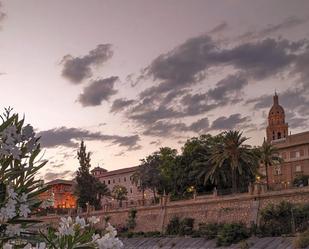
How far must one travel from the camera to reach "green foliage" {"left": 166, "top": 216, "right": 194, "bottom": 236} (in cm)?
5143

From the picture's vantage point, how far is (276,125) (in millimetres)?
124438

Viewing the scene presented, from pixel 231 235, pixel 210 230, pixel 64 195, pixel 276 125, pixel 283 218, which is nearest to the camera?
pixel 283 218

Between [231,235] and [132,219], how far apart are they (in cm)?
2112

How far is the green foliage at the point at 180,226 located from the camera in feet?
169

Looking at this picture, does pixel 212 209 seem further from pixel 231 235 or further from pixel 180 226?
pixel 231 235

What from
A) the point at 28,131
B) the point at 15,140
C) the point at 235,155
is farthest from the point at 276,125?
the point at 15,140

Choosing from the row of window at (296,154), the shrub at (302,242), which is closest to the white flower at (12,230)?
the shrub at (302,242)

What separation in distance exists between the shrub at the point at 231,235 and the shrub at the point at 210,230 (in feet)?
7.52

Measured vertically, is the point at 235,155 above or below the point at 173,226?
above

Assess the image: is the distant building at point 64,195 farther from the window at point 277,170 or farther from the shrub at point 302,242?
the shrub at point 302,242

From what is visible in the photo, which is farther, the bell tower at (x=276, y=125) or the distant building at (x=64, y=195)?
the distant building at (x=64, y=195)

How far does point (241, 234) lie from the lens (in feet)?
143

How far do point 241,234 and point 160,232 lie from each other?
46.6 ft

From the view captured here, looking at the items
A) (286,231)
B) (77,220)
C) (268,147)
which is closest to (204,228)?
(286,231)
